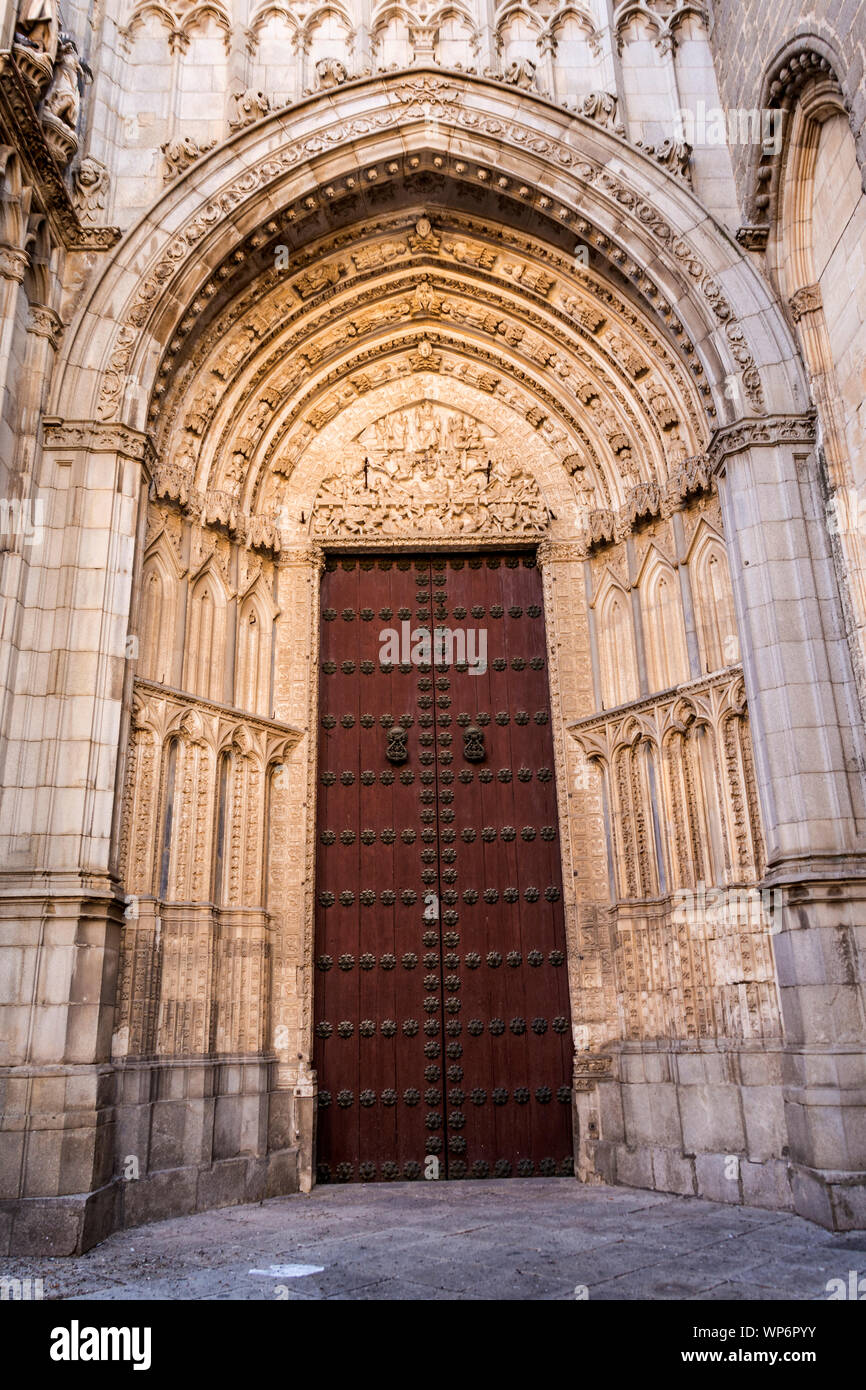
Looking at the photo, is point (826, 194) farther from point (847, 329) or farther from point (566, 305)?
point (566, 305)

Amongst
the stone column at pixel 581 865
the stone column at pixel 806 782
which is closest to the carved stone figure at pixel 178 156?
the stone column at pixel 581 865

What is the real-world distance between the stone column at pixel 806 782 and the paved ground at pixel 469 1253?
2.13 feet

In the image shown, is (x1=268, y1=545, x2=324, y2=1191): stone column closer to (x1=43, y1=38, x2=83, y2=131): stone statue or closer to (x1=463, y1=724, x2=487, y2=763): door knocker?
(x1=463, y1=724, x2=487, y2=763): door knocker

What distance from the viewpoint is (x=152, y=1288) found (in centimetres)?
517

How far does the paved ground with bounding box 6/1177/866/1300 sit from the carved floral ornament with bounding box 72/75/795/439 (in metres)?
6.10

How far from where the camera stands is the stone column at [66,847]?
648cm

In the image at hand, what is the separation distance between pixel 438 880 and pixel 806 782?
3483mm

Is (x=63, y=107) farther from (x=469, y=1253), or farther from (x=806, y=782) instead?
(x=469, y=1253)

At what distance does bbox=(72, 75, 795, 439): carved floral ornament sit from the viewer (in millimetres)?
8609

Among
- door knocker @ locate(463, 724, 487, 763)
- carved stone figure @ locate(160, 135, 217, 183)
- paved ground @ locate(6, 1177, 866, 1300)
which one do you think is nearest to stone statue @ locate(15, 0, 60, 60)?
carved stone figure @ locate(160, 135, 217, 183)

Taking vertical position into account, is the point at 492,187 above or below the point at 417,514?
above

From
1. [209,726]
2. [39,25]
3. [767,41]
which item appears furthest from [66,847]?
[767,41]

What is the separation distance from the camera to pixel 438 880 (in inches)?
371
